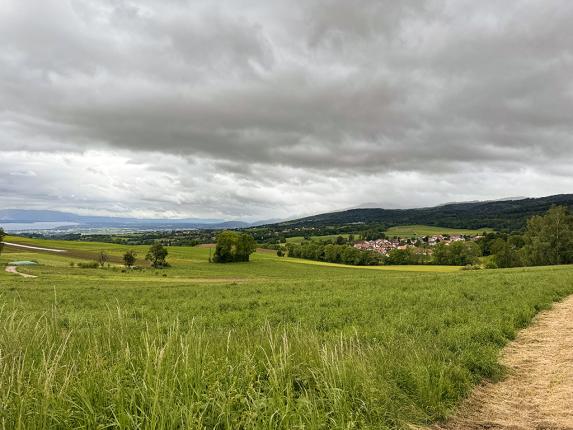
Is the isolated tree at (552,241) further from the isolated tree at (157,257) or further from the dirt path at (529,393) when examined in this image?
the isolated tree at (157,257)

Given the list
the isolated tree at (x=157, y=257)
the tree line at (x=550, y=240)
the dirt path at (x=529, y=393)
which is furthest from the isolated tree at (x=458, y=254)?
the dirt path at (x=529, y=393)

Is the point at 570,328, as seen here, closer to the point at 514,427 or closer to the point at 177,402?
the point at 514,427

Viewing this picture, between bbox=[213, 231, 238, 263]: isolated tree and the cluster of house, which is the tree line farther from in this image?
bbox=[213, 231, 238, 263]: isolated tree

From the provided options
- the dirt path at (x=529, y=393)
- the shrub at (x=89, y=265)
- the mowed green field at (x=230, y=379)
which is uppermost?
the mowed green field at (x=230, y=379)

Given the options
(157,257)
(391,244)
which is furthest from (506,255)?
(157,257)

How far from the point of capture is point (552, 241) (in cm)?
6869

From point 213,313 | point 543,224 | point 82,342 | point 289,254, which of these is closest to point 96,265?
point 289,254

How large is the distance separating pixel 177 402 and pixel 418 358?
15.3 feet

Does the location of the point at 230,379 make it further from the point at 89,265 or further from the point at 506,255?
the point at 506,255

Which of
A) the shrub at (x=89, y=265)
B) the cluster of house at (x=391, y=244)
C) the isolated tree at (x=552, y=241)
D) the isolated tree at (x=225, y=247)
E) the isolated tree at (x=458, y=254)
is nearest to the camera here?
the isolated tree at (x=552, y=241)

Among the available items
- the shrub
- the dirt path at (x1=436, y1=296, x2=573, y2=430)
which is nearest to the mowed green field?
the dirt path at (x1=436, y1=296, x2=573, y2=430)

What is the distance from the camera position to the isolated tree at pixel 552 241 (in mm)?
67250

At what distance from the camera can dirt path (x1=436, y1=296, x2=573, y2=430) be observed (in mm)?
5887

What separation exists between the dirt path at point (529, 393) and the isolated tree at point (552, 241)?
69.7m
